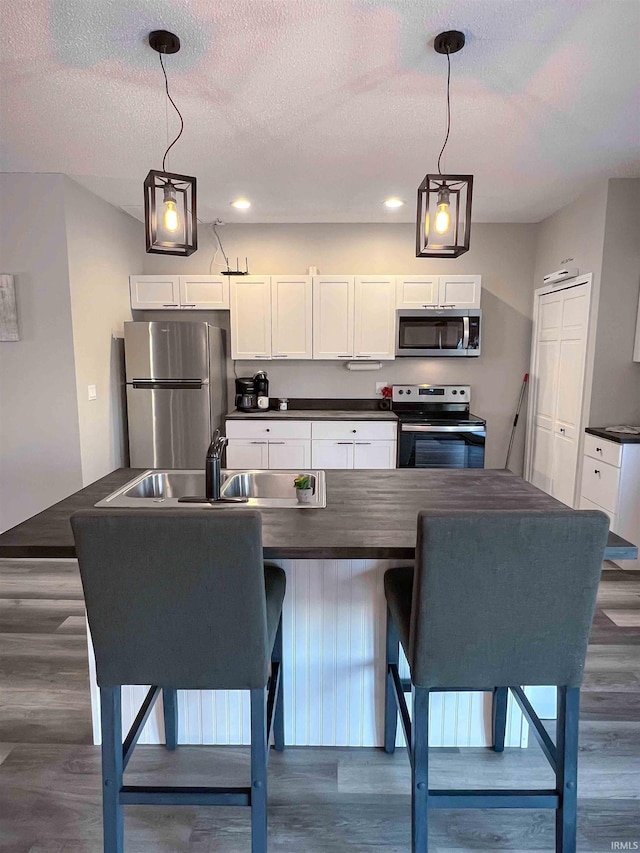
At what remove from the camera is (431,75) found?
6.97 feet

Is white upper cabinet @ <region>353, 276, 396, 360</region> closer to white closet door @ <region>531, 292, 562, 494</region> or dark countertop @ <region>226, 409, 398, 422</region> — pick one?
dark countertop @ <region>226, 409, 398, 422</region>

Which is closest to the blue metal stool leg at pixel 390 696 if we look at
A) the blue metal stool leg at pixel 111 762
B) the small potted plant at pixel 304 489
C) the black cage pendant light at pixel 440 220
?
the small potted plant at pixel 304 489

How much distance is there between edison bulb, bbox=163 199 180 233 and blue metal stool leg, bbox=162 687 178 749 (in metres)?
1.64

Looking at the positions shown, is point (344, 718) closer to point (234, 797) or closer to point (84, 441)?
point (234, 797)

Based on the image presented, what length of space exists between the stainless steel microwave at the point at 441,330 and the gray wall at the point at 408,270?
1.23 feet

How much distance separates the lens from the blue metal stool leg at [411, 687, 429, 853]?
4.06 feet

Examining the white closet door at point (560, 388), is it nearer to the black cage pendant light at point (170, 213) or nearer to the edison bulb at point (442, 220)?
the edison bulb at point (442, 220)

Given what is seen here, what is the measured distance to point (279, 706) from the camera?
172 centimetres

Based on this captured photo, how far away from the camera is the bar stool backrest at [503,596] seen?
109cm

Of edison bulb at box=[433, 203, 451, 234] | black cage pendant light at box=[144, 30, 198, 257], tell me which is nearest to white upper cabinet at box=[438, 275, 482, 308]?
edison bulb at box=[433, 203, 451, 234]

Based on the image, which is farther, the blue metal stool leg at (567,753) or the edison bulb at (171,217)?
the edison bulb at (171,217)

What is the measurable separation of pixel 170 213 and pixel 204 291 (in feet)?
8.93

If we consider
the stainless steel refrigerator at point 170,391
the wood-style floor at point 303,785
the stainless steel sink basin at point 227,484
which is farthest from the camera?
the stainless steel refrigerator at point 170,391

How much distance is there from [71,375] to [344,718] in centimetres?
286
